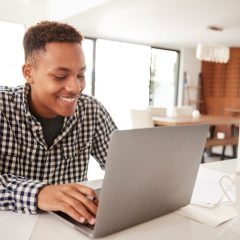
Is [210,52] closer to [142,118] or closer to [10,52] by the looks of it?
[142,118]

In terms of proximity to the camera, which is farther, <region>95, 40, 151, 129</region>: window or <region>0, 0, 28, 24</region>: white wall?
<region>95, 40, 151, 129</region>: window

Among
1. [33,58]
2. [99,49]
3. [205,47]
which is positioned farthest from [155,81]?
[33,58]

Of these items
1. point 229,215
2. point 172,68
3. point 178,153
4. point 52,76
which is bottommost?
point 229,215

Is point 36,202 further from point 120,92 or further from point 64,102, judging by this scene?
point 120,92

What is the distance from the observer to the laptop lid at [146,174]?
1.85 feet

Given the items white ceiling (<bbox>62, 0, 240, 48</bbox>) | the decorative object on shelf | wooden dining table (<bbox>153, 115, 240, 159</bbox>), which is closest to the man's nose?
wooden dining table (<bbox>153, 115, 240, 159</bbox>)

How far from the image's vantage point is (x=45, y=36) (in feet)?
3.23

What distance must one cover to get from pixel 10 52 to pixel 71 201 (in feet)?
14.9

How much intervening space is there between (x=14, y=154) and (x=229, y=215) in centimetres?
64

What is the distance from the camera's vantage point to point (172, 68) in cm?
757

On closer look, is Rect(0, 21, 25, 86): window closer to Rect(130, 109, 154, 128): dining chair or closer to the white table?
Rect(130, 109, 154, 128): dining chair

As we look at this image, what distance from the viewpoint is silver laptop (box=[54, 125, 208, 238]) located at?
56 centimetres

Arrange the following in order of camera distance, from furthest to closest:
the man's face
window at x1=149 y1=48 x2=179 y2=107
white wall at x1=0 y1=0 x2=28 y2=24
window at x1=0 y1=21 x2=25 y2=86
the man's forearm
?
1. window at x1=149 y1=48 x2=179 y2=107
2. window at x1=0 y1=21 x2=25 y2=86
3. white wall at x1=0 y1=0 x2=28 y2=24
4. the man's face
5. the man's forearm

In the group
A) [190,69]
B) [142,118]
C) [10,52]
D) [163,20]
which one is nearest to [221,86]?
[190,69]
